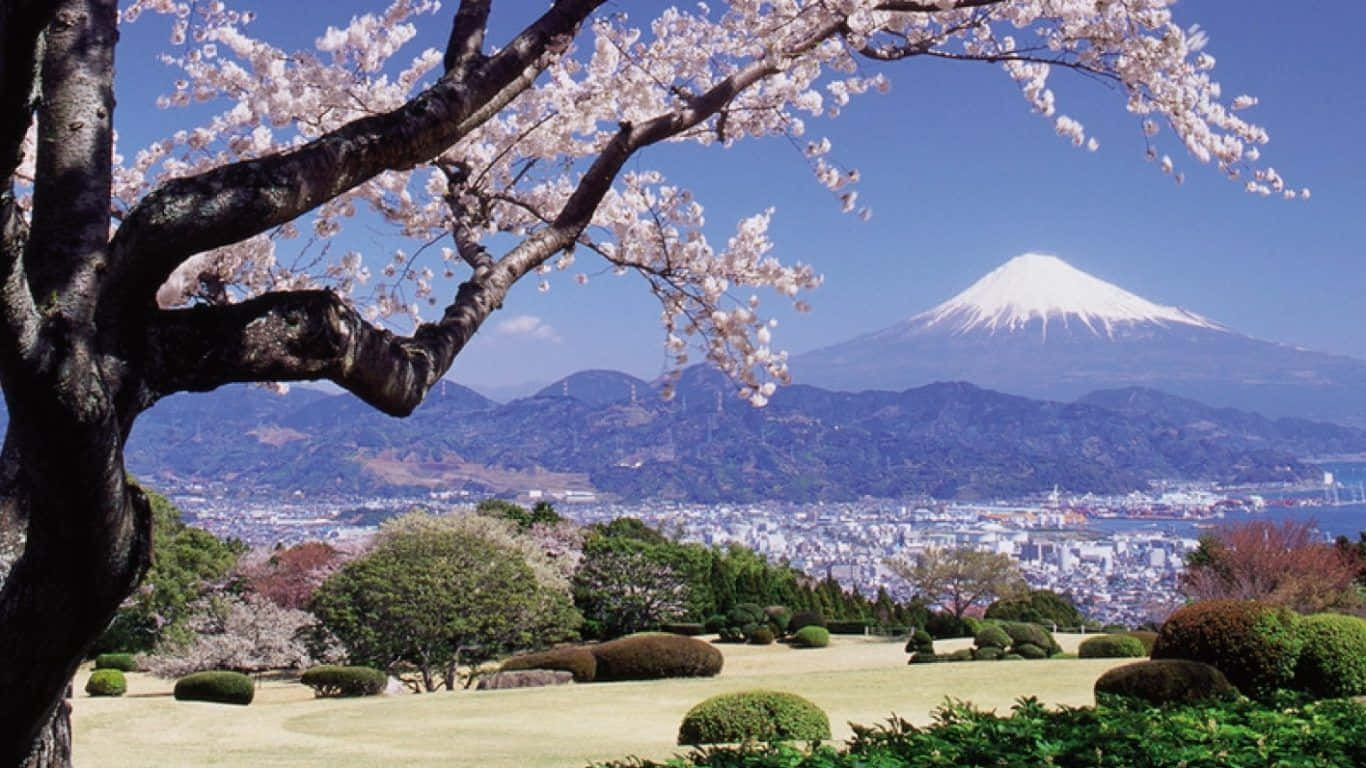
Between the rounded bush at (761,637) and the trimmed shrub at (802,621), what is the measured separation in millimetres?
1962

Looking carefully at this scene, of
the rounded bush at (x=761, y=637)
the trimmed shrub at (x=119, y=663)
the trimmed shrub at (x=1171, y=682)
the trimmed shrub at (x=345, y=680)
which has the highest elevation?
the trimmed shrub at (x=1171, y=682)

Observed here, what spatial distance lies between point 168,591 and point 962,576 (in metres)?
28.5

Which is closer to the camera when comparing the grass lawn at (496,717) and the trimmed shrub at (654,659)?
the grass lawn at (496,717)

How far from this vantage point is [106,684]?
22.2 metres

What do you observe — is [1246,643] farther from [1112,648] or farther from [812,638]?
[812,638]

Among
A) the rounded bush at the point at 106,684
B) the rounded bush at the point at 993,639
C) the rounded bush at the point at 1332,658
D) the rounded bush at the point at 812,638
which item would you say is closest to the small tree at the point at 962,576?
the rounded bush at the point at 812,638

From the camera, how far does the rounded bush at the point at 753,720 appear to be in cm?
1158

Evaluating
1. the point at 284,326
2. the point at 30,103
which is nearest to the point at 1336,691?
the point at 284,326

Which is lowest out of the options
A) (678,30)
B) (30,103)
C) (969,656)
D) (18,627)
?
(969,656)

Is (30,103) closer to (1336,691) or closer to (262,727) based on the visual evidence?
(1336,691)

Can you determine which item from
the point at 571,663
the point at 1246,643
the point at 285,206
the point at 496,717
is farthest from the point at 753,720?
the point at 571,663

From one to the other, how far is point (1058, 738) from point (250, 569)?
30319mm

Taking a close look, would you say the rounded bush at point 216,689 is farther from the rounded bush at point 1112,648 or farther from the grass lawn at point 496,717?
the rounded bush at point 1112,648

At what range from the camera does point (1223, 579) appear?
32.1 metres
